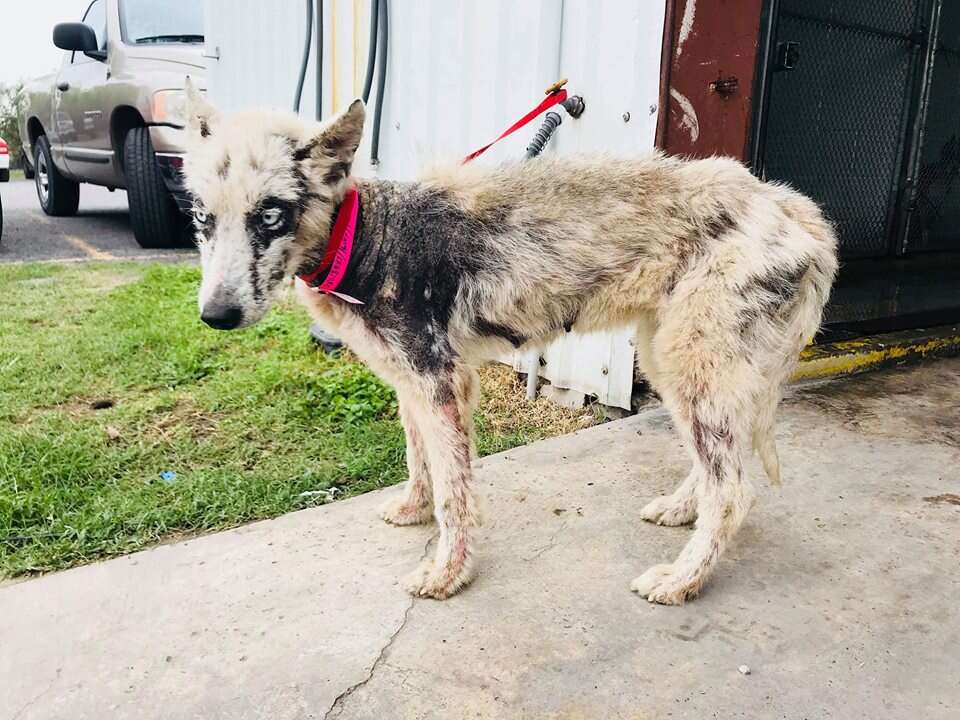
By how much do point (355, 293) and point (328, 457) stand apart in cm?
131

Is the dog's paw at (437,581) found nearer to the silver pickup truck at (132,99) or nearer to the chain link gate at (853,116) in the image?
the chain link gate at (853,116)

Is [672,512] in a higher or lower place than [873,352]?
lower

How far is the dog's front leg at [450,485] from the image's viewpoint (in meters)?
2.63

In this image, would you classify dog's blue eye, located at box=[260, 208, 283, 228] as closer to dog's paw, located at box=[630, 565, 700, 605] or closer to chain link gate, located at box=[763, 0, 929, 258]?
dog's paw, located at box=[630, 565, 700, 605]

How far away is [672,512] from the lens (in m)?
3.07

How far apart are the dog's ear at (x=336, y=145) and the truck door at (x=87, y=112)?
6965 millimetres

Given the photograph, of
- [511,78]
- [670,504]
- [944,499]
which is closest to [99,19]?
[511,78]

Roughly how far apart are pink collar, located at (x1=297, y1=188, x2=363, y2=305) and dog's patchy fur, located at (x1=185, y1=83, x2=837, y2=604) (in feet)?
0.13

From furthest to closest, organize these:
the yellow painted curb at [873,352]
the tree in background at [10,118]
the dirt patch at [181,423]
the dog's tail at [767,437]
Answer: the tree in background at [10,118] < the yellow painted curb at [873,352] < the dirt patch at [181,423] < the dog's tail at [767,437]

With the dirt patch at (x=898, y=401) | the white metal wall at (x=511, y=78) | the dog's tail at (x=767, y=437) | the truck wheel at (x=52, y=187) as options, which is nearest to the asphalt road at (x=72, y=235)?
the truck wheel at (x=52, y=187)

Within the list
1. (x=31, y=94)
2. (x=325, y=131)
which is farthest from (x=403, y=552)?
(x=31, y=94)

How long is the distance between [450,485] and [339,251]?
88 centimetres

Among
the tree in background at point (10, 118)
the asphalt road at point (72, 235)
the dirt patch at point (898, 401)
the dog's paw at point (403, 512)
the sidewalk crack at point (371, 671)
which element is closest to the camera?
the sidewalk crack at point (371, 671)

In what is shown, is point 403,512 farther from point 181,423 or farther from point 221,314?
point 181,423
